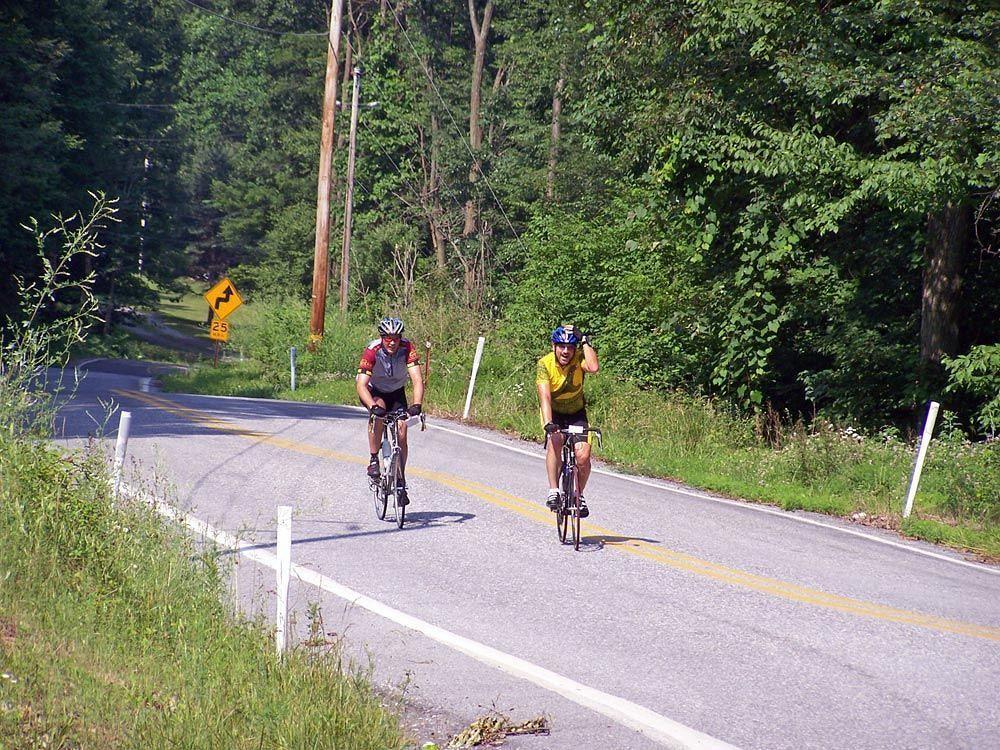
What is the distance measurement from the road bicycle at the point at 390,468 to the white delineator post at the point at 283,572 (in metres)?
5.39

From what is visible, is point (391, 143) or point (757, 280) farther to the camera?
point (391, 143)

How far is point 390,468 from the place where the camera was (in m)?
12.0

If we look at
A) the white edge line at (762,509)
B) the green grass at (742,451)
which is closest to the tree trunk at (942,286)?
the green grass at (742,451)

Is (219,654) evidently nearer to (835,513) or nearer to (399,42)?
(835,513)

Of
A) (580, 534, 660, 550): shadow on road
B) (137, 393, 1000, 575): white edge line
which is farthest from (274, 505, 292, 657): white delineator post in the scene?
(137, 393, 1000, 575): white edge line

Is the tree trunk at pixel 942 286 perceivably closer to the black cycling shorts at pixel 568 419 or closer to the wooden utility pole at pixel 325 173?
the black cycling shorts at pixel 568 419

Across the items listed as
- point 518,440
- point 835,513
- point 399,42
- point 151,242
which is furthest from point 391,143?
point 835,513

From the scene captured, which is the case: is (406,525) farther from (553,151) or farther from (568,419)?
(553,151)

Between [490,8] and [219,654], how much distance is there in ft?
171

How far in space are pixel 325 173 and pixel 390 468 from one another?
865 inches

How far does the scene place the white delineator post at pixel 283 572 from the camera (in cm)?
629

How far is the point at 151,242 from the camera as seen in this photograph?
68750 millimetres

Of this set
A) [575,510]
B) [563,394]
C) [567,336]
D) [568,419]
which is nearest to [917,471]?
[568,419]

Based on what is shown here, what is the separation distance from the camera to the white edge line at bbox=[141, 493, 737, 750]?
6.10 metres
